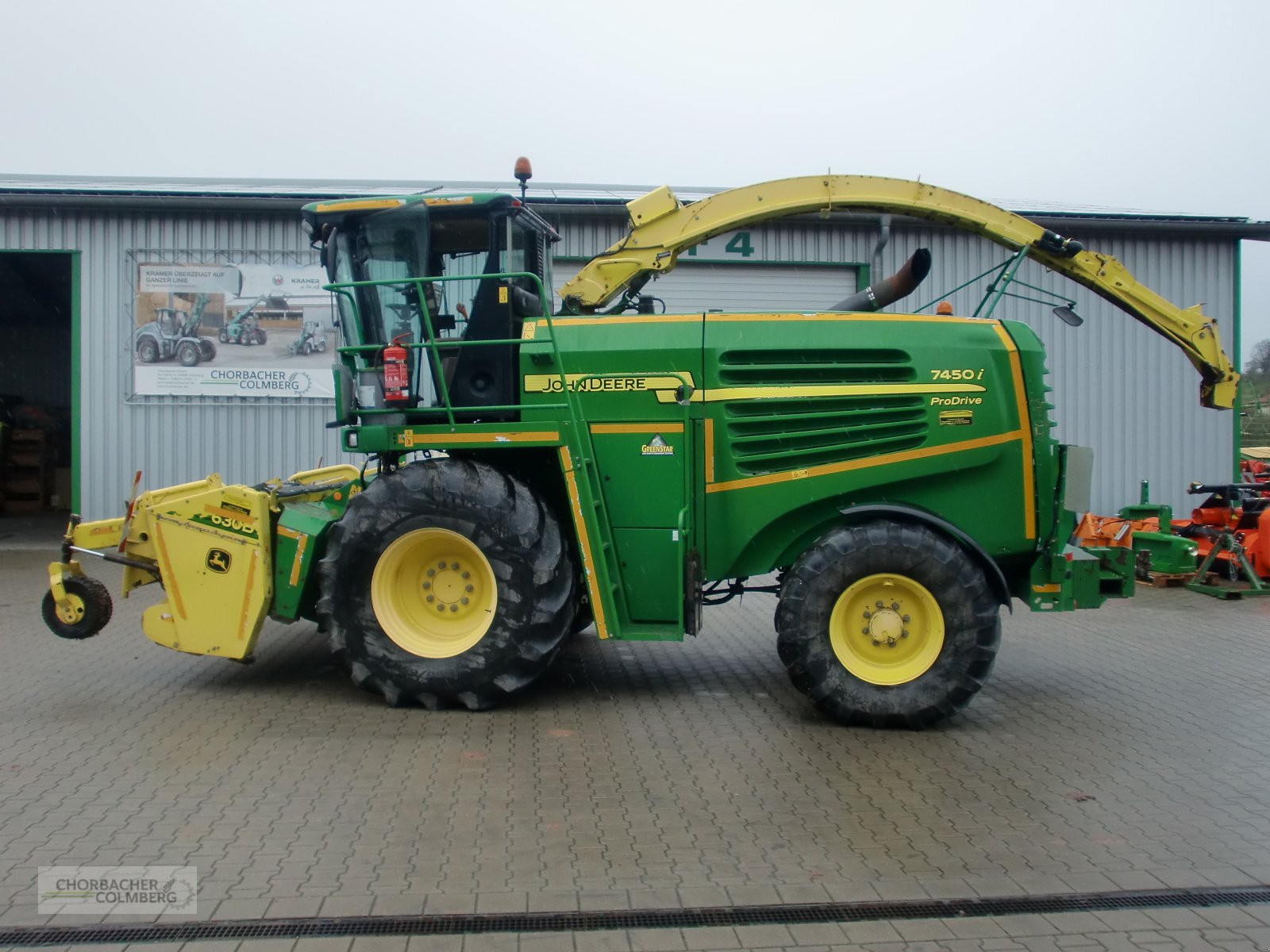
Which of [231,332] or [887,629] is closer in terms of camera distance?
[887,629]

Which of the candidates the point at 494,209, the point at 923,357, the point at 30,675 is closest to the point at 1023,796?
the point at 923,357

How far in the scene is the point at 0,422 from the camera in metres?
19.1

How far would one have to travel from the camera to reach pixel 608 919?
3.92m

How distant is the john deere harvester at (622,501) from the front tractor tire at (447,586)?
2 cm

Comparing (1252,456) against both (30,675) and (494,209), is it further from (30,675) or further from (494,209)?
(30,675)

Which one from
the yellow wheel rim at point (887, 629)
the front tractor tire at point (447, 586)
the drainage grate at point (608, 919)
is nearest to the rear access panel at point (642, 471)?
the front tractor tire at point (447, 586)

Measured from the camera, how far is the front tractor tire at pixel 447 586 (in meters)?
6.46

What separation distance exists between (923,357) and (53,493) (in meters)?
18.4

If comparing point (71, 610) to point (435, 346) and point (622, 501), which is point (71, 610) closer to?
point (435, 346)

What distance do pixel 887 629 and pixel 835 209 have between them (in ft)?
9.52

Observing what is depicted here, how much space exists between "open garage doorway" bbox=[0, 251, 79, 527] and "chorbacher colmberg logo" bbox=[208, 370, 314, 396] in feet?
14.0

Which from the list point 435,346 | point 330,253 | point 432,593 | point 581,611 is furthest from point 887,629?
point 330,253

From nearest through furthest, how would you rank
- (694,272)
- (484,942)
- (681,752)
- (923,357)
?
(484,942), (681,752), (923,357), (694,272)

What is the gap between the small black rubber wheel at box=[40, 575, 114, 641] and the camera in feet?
22.2
